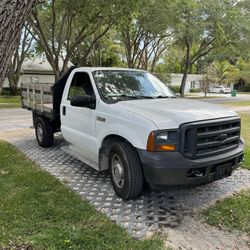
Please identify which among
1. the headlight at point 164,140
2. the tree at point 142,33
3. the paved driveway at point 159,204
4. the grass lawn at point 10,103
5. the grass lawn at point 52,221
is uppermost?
the tree at point 142,33

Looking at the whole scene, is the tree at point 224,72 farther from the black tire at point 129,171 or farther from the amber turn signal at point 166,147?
the amber turn signal at point 166,147

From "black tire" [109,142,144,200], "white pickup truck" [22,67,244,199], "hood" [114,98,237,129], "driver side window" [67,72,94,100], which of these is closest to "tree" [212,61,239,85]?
"driver side window" [67,72,94,100]

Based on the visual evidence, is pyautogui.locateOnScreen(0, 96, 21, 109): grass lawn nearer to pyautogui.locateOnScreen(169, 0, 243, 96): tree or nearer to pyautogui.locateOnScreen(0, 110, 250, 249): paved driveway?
pyautogui.locateOnScreen(169, 0, 243, 96): tree

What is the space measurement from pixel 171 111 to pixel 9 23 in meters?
2.48

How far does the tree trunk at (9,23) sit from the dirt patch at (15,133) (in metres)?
7.08

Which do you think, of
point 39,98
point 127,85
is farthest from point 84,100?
point 39,98

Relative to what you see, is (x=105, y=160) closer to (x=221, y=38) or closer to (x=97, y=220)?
(x=97, y=220)

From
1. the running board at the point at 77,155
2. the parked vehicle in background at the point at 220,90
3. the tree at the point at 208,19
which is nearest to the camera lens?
the running board at the point at 77,155

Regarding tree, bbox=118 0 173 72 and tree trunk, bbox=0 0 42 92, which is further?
tree, bbox=118 0 173 72

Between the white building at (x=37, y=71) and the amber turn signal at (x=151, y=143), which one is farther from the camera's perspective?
the white building at (x=37, y=71)

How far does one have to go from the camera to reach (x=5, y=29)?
7.38 feet

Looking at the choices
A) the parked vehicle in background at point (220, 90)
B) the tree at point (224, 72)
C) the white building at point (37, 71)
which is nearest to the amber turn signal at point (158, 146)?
the white building at point (37, 71)

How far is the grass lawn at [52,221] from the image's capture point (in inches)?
132

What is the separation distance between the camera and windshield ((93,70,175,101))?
514 cm
